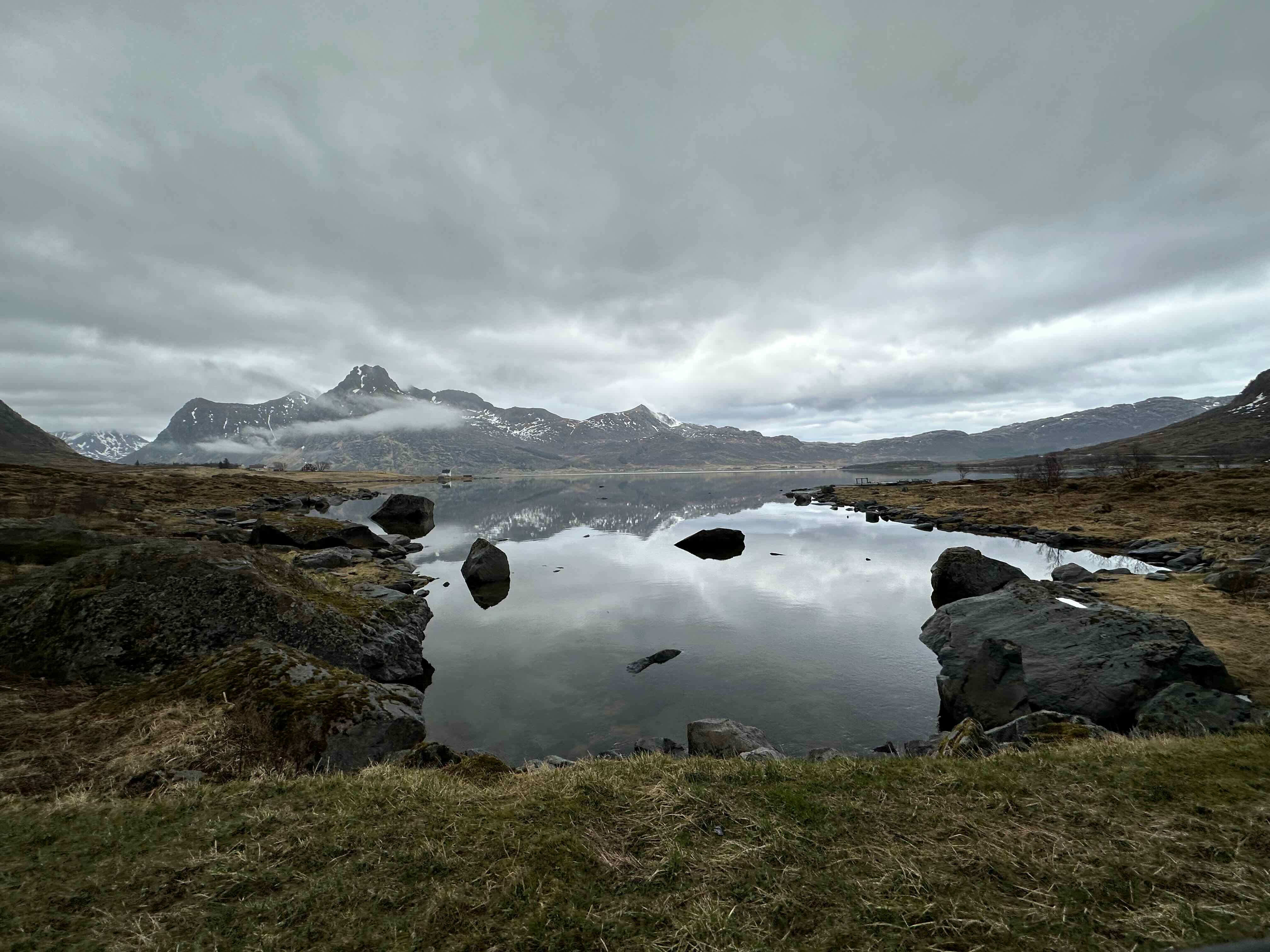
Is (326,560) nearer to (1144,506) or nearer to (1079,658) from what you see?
(1079,658)

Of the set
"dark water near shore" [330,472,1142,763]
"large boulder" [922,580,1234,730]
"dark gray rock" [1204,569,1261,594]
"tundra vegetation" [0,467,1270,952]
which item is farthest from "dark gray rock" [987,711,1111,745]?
"dark gray rock" [1204,569,1261,594]

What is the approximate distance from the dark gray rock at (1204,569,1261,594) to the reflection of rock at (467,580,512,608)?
124 ft

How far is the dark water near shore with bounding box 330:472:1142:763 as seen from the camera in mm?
16141

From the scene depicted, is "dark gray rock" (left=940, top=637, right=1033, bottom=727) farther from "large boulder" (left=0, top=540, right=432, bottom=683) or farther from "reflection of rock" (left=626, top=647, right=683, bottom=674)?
"large boulder" (left=0, top=540, right=432, bottom=683)

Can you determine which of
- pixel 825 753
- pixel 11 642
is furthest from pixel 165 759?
pixel 825 753

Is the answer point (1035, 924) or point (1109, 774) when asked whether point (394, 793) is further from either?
point (1109, 774)

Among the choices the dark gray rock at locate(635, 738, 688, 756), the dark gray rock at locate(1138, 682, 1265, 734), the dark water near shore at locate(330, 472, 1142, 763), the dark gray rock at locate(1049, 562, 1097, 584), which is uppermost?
the dark gray rock at locate(1138, 682, 1265, 734)

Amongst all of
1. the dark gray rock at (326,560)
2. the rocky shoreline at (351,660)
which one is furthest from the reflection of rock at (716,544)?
the dark gray rock at (326,560)

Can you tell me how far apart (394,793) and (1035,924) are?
8221 mm

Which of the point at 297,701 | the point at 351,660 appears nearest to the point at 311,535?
the point at 351,660

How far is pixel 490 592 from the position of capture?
1287 inches

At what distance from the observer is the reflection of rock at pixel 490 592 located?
3044 centimetres

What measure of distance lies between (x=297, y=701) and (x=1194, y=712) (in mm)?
19588

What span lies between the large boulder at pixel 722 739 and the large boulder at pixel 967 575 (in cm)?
1947
